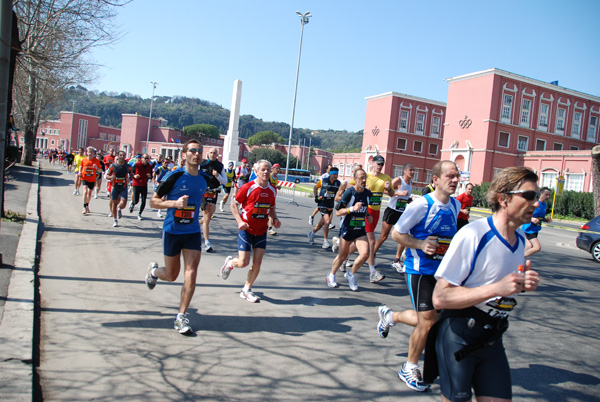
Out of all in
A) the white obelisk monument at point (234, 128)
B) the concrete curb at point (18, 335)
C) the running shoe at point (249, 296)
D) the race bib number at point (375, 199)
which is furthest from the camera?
the white obelisk monument at point (234, 128)

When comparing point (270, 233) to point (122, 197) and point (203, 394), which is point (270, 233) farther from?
point (203, 394)

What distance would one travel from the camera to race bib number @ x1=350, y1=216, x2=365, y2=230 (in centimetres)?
694

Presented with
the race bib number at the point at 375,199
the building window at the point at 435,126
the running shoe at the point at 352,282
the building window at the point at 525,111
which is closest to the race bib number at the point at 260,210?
the running shoe at the point at 352,282

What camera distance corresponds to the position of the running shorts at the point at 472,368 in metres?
2.50

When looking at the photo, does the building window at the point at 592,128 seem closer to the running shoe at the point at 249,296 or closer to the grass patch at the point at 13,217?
the running shoe at the point at 249,296

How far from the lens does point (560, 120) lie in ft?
169

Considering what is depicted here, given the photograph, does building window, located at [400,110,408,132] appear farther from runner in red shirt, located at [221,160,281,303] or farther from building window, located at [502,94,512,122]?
runner in red shirt, located at [221,160,281,303]

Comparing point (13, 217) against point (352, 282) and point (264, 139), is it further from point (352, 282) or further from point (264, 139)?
point (264, 139)

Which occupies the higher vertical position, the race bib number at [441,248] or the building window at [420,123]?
the building window at [420,123]

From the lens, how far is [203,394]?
3461 mm

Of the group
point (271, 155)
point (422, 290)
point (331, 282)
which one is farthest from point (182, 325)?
point (271, 155)

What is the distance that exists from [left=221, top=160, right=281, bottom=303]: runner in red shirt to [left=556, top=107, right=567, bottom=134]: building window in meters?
54.8

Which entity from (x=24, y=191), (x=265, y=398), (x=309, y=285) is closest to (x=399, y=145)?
(x=24, y=191)

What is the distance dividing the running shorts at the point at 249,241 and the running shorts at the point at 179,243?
106cm
